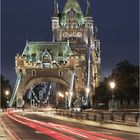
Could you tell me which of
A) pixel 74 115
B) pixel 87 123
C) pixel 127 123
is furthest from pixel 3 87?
pixel 127 123

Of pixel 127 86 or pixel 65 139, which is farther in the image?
pixel 127 86

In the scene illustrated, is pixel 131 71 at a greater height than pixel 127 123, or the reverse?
pixel 131 71

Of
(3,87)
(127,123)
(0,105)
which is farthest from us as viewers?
(3,87)

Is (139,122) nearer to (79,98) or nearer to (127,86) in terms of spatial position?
(127,86)

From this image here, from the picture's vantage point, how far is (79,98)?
198 metres

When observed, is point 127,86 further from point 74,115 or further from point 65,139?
point 65,139

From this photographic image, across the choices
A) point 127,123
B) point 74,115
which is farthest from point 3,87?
point 127,123

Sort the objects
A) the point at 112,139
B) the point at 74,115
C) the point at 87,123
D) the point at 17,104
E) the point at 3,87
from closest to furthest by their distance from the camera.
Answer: the point at 112,139 → the point at 87,123 → the point at 74,115 → the point at 3,87 → the point at 17,104

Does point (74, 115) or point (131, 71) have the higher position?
point (131, 71)

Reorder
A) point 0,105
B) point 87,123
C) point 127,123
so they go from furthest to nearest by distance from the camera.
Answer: point 0,105
point 87,123
point 127,123

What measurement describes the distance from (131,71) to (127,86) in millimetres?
5625

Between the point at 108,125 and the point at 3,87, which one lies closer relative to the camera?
the point at 108,125

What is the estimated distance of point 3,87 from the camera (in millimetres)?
164000

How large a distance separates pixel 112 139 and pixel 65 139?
7.73 feet
